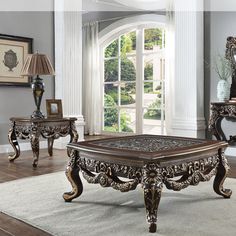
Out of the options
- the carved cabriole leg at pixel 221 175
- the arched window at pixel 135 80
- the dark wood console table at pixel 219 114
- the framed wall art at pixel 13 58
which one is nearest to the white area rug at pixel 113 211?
the carved cabriole leg at pixel 221 175

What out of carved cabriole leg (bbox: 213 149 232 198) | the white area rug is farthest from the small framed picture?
carved cabriole leg (bbox: 213 149 232 198)

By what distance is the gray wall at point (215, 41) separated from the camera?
17.0 ft

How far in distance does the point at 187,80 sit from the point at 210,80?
0.34 meters

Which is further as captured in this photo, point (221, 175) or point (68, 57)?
point (68, 57)

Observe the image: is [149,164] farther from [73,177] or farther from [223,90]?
[223,90]

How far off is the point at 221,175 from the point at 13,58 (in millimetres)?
3890

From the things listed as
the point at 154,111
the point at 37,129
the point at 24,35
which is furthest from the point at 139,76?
the point at 37,129

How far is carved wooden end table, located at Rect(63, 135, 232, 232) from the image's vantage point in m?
2.14

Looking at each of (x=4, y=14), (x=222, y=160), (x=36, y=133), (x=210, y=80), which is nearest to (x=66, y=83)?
(x=4, y=14)

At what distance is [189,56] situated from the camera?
541 cm

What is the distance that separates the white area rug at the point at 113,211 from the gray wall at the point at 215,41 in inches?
87.4

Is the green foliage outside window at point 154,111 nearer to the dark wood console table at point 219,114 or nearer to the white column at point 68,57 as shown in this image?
the white column at point 68,57

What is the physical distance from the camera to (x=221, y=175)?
2773 millimetres

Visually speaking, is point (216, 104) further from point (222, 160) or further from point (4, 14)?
point (4, 14)
